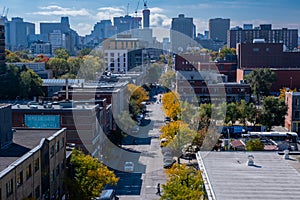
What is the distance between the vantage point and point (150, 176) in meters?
21.7

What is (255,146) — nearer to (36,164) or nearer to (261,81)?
(36,164)

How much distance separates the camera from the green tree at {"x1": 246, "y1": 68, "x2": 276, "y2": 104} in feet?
141

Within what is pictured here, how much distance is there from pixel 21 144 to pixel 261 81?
31730 millimetres

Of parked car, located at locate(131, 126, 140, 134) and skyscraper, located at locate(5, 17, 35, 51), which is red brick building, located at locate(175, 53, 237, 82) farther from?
skyscraper, located at locate(5, 17, 35, 51)

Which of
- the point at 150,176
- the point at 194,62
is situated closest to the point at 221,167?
the point at 150,176

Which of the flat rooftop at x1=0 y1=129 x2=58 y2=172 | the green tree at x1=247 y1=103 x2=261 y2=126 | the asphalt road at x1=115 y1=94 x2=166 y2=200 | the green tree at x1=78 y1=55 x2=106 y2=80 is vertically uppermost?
the green tree at x1=78 y1=55 x2=106 y2=80

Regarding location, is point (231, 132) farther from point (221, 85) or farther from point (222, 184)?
point (222, 184)

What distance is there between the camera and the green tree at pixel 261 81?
43031 mm

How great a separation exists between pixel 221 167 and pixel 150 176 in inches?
285

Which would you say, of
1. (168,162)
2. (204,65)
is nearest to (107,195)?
Result: (168,162)

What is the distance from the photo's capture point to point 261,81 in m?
43.0

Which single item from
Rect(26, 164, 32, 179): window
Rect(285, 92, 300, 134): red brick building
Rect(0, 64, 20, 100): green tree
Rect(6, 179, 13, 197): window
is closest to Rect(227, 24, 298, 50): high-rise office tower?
Rect(0, 64, 20, 100): green tree

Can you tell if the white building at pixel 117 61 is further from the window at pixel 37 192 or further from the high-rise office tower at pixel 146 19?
the high-rise office tower at pixel 146 19

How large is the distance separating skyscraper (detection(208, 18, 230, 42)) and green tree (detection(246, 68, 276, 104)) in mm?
108494
